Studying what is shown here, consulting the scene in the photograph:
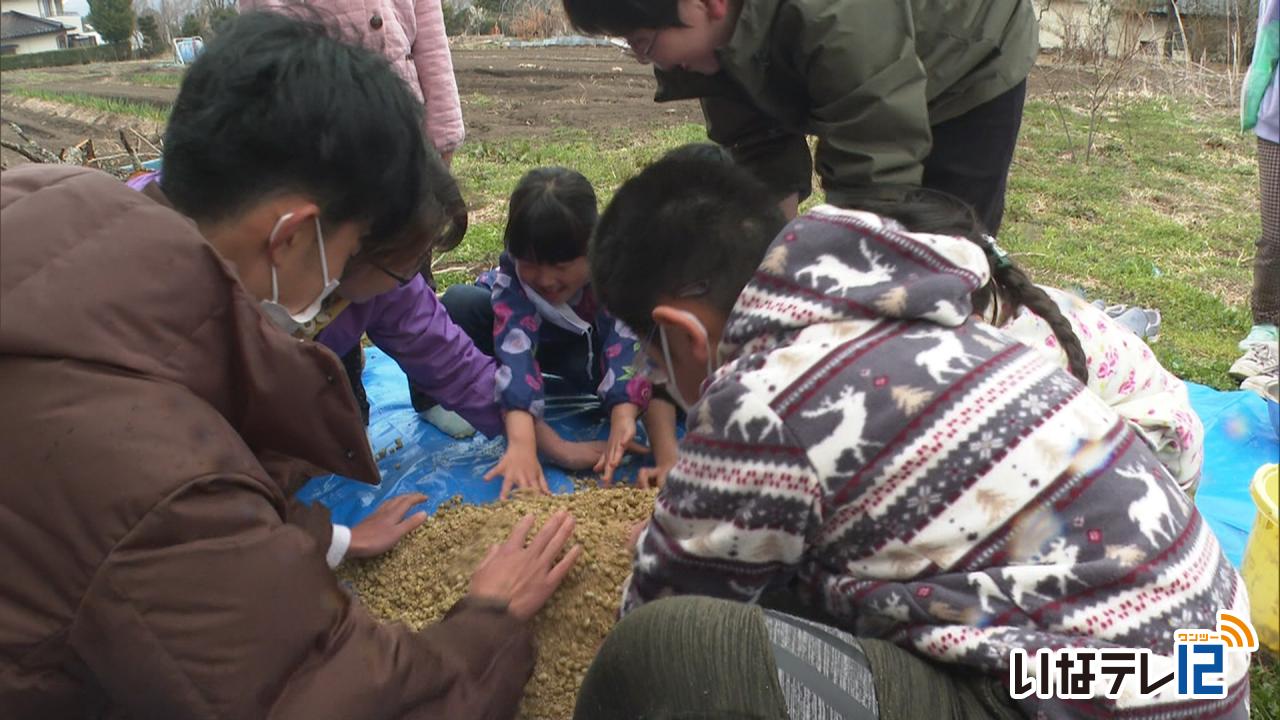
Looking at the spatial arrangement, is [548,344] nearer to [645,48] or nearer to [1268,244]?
[645,48]

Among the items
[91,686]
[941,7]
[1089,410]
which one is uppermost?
[941,7]

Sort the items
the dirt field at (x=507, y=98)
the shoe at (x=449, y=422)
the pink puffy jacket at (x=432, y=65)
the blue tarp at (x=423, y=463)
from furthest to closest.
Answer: the dirt field at (x=507, y=98), the pink puffy jacket at (x=432, y=65), the shoe at (x=449, y=422), the blue tarp at (x=423, y=463)

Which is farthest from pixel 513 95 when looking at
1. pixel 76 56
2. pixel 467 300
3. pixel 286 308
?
pixel 76 56

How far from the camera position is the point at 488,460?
2795 millimetres

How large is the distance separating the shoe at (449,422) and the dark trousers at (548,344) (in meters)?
0.25

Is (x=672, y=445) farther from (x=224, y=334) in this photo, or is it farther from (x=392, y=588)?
(x=224, y=334)

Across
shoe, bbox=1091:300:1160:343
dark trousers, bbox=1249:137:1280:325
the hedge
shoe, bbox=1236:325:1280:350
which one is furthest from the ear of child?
the hedge

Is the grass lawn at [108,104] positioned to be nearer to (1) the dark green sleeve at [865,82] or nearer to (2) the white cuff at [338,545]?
(2) the white cuff at [338,545]

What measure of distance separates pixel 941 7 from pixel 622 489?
1363mm

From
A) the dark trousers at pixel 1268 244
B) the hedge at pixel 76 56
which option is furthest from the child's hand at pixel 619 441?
the hedge at pixel 76 56

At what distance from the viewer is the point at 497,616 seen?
5.54 feet

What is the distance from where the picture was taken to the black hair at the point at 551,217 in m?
2.54

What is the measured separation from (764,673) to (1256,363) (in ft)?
10.4

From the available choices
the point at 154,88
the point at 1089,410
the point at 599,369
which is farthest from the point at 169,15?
the point at 1089,410
